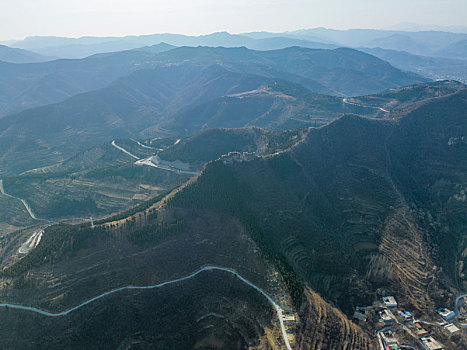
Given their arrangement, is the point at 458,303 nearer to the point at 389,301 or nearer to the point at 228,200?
the point at 389,301

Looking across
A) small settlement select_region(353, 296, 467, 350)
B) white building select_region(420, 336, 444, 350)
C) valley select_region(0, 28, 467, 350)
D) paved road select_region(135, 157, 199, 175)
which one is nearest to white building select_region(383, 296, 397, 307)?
small settlement select_region(353, 296, 467, 350)

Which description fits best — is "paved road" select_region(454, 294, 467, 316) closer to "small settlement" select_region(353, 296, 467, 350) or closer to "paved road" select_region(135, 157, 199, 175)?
"small settlement" select_region(353, 296, 467, 350)

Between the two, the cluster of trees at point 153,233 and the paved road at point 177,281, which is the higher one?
the cluster of trees at point 153,233

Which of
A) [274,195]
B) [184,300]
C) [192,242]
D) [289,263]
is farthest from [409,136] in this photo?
[184,300]

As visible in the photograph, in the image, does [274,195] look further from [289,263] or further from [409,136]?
[409,136]

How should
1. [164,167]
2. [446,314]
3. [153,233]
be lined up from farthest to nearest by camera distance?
[164,167]
[153,233]
[446,314]

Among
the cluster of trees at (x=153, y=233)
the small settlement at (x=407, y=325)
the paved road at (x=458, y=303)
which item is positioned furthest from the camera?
the paved road at (x=458, y=303)

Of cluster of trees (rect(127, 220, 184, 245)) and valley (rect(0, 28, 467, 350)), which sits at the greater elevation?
cluster of trees (rect(127, 220, 184, 245))

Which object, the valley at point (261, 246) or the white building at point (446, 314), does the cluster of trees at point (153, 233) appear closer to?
the valley at point (261, 246)

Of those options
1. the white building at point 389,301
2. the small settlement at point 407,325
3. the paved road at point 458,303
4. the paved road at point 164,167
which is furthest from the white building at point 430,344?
the paved road at point 164,167

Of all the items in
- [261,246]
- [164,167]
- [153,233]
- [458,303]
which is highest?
[153,233]

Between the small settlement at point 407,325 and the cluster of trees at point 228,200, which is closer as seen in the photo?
the small settlement at point 407,325

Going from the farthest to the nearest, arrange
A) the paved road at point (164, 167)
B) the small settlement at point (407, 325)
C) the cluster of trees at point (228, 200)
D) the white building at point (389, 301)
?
the paved road at point (164, 167)
the cluster of trees at point (228, 200)
the white building at point (389, 301)
the small settlement at point (407, 325)

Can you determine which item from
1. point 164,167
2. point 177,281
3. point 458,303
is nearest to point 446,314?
point 458,303
